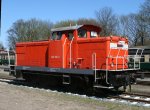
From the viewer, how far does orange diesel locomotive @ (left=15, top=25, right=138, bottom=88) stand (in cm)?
1655

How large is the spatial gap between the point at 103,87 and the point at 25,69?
692 centimetres

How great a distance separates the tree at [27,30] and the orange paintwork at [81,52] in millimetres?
68213

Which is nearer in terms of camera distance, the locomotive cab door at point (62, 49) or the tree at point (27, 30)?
the locomotive cab door at point (62, 49)

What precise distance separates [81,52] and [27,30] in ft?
247

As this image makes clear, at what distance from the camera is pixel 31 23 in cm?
9400

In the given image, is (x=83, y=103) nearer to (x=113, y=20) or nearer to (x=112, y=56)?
(x=112, y=56)

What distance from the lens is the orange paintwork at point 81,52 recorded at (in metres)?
16.8

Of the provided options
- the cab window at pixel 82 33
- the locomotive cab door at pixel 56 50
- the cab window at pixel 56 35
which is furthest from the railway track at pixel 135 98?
the cab window at pixel 56 35

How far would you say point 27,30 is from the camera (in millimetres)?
91625

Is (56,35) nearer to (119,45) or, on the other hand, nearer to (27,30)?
(119,45)

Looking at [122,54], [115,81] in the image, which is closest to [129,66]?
[122,54]

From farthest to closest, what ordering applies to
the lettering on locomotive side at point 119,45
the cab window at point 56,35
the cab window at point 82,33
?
1. the cab window at point 56,35
2. the cab window at point 82,33
3. the lettering on locomotive side at point 119,45

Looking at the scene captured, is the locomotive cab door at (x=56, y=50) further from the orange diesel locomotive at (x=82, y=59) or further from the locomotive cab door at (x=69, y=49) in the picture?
the locomotive cab door at (x=69, y=49)

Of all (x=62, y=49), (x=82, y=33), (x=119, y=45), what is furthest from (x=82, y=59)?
(x=119, y=45)
